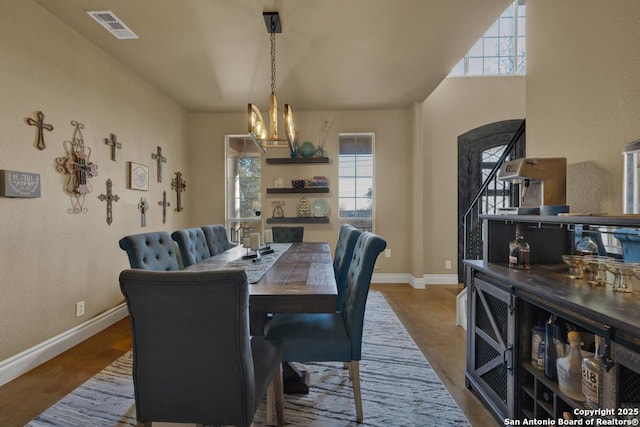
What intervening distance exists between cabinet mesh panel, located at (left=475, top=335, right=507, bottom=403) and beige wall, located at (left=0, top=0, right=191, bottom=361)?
126 inches

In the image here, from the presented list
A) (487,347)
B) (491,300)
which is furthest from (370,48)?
(487,347)

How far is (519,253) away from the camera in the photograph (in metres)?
1.72

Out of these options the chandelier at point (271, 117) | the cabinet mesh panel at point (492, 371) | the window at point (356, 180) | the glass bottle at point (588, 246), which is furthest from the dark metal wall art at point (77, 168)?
the glass bottle at point (588, 246)

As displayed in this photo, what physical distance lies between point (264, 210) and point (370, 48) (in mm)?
2849

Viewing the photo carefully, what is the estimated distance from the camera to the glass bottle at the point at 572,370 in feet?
3.82

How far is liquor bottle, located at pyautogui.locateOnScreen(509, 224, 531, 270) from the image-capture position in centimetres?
171

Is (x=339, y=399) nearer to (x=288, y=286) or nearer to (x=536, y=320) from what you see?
(x=288, y=286)

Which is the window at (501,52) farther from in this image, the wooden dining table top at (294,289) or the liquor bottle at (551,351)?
the liquor bottle at (551,351)

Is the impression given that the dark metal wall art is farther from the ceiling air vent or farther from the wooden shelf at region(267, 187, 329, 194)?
the wooden shelf at region(267, 187, 329, 194)

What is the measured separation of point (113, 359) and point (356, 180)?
378 cm

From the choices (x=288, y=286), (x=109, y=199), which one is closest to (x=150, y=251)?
(x=288, y=286)

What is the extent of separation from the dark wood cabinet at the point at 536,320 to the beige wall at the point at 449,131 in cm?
293

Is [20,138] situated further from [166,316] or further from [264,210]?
[264,210]

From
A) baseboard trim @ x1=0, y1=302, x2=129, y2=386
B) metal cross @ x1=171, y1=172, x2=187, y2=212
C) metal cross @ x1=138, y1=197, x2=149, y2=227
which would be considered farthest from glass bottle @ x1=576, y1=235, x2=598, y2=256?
metal cross @ x1=171, y1=172, x2=187, y2=212
